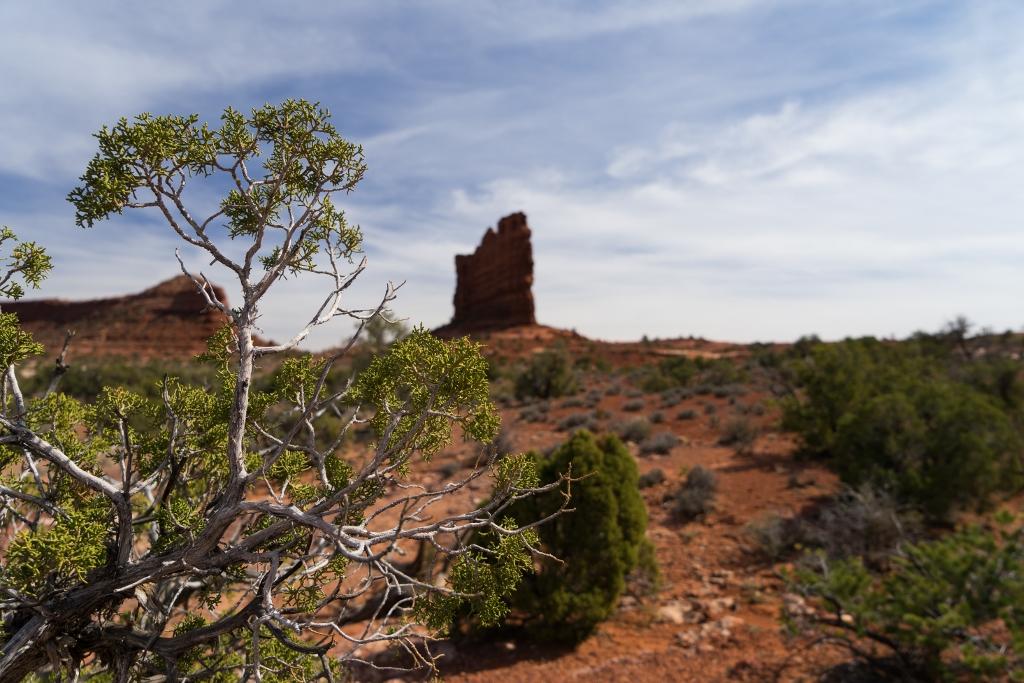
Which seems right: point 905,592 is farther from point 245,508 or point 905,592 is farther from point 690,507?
point 245,508

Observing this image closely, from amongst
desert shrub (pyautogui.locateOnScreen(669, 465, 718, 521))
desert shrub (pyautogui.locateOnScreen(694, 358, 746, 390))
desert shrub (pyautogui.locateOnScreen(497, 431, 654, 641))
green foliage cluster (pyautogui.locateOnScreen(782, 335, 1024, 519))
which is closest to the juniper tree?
desert shrub (pyautogui.locateOnScreen(497, 431, 654, 641))

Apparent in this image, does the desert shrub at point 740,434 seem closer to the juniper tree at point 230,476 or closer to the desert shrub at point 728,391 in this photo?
the desert shrub at point 728,391

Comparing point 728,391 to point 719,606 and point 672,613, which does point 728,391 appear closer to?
point 719,606

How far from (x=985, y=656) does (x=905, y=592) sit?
111 cm

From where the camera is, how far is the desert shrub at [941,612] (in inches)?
216

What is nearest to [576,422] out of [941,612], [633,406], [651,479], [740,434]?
[633,406]

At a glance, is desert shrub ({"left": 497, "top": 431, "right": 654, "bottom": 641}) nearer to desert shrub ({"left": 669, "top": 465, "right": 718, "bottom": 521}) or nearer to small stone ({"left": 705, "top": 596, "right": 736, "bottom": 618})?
small stone ({"left": 705, "top": 596, "right": 736, "bottom": 618})

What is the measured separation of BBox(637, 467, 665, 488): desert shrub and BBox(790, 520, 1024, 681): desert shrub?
18.9ft

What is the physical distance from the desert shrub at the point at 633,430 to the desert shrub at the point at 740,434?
7.08ft

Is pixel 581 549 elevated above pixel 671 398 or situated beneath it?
situated beneath

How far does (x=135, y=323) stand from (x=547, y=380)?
68918 mm

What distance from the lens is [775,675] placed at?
628 cm

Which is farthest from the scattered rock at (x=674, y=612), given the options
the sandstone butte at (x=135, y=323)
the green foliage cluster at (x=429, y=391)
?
the sandstone butte at (x=135, y=323)

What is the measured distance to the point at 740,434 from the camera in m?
15.8
